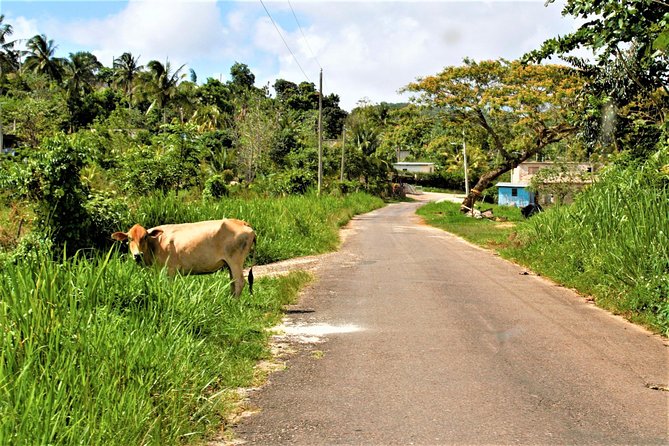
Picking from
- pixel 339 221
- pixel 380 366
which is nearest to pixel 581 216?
pixel 380 366

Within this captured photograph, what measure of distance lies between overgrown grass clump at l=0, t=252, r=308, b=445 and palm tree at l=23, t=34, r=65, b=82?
204 feet

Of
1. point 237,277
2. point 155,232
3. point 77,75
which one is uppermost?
point 77,75

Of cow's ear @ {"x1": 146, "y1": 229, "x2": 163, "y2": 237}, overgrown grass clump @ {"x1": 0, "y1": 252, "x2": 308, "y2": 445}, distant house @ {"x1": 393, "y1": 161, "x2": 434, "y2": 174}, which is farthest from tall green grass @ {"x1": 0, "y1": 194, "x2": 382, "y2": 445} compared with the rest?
distant house @ {"x1": 393, "y1": 161, "x2": 434, "y2": 174}

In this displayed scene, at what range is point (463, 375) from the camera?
6004 millimetres

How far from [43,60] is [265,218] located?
53.3 metres

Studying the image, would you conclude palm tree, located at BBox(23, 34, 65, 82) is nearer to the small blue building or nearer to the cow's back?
the small blue building

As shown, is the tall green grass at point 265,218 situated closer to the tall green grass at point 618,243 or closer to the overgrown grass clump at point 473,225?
the overgrown grass clump at point 473,225

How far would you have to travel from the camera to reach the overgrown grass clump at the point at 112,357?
155 inches

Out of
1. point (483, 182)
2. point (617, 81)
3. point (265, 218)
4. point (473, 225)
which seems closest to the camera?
point (617, 81)

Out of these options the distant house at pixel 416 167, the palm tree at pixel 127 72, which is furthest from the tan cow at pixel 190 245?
the distant house at pixel 416 167

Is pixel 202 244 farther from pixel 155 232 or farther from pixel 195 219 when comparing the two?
pixel 195 219

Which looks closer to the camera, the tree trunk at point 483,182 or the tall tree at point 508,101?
the tall tree at point 508,101

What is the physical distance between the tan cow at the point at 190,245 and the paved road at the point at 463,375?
1.26 m

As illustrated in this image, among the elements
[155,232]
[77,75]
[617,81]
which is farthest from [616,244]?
[77,75]
